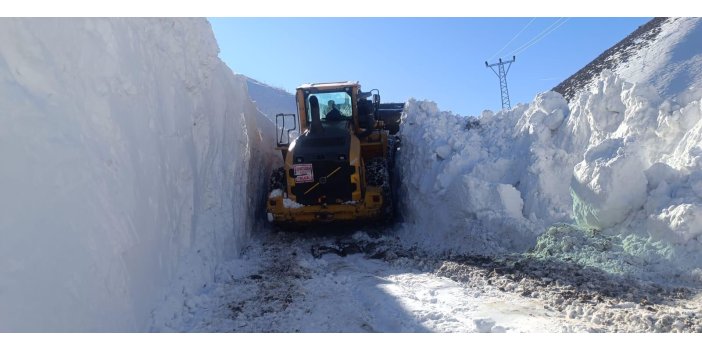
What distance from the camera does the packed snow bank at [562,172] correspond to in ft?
22.4

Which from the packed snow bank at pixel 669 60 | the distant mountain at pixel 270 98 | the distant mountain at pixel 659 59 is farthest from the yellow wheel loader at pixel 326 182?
the distant mountain at pixel 270 98

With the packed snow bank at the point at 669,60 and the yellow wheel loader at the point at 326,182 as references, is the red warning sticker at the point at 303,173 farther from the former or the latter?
the packed snow bank at the point at 669,60

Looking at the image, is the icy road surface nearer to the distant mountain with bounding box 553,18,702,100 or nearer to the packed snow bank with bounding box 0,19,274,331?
the packed snow bank with bounding box 0,19,274,331

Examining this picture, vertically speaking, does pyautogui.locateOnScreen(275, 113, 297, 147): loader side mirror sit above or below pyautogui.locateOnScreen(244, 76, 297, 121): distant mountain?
below

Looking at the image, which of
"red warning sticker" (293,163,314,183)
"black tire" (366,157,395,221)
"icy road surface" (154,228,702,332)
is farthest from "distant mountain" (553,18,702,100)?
"red warning sticker" (293,163,314,183)

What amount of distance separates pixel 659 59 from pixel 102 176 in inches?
531

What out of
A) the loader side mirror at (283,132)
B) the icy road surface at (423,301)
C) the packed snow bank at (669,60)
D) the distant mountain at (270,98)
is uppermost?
the distant mountain at (270,98)

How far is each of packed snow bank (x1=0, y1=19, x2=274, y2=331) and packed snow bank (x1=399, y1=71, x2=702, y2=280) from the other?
12.1 ft

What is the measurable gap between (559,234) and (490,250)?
3.20ft

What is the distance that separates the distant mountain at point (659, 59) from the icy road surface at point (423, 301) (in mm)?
6907

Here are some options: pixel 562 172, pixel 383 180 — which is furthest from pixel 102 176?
pixel 383 180

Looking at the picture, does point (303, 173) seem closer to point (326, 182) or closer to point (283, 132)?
point (326, 182)

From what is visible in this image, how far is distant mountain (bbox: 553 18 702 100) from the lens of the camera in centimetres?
1222

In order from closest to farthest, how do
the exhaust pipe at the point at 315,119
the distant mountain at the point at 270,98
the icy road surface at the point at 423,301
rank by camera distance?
Answer: the icy road surface at the point at 423,301 → the exhaust pipe at the point at 315,119 → the distant mountain at the point at 270,98
